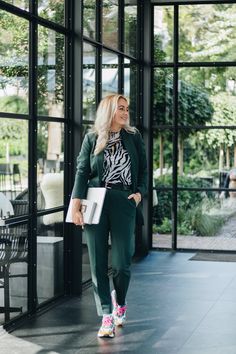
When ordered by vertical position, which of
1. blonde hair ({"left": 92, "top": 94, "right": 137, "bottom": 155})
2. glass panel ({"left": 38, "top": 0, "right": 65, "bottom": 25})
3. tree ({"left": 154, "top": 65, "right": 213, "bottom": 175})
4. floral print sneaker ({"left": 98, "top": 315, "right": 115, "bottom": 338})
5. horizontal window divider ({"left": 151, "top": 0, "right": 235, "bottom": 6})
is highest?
horizontal window divider ({"left": 151, "top": 0, "right": 235, "bottom": 6})

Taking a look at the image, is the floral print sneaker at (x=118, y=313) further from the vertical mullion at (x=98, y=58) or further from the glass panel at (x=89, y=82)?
the vertical mullion at (x=98, y=58)

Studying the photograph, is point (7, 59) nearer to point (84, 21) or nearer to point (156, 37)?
point (84, 21)

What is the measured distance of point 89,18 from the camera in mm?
7543

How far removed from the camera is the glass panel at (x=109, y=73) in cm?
807

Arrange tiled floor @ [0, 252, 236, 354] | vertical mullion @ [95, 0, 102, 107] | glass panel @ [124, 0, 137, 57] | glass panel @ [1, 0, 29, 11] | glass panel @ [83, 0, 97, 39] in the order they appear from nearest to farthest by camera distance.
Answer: tiled floor @ [0, 252, 236, 354] → glass panel @ [1, 0, 29, 11] → glass panel @ [83, 0, 97, 39] → vertical mullion @ [95, 0, 102, 107] → glass panel @ [124, 0, 137, 57]

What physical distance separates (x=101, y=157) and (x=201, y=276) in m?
2.90

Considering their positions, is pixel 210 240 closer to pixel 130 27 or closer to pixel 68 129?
pixel 130 27

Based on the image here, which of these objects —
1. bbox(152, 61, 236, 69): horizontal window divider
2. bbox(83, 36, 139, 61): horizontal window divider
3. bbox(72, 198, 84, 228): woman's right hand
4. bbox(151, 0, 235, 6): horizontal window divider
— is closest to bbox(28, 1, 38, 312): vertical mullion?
bbox(72, 198, 84, 228): woman's right hand

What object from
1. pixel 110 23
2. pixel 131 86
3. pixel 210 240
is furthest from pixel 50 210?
pixel 210 240

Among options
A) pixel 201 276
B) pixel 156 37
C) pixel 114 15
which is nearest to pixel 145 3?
pixel 156 37

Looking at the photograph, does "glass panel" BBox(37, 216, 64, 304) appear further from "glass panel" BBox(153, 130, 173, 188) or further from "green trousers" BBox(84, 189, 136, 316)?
"glass panel" BBox(153, 130, 173, 188)

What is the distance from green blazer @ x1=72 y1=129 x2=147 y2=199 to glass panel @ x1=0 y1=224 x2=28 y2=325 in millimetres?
659

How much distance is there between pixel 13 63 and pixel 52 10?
988 mm

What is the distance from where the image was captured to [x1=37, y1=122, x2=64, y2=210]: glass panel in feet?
21.2
